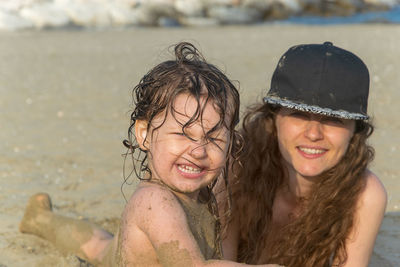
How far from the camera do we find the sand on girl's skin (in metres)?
4.37

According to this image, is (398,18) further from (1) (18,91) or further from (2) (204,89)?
(2) (204,89)

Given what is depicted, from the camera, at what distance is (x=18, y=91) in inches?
364

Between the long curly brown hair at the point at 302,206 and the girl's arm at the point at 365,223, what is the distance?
0.03 meters

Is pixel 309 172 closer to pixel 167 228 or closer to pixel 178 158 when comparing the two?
pixel 178 158

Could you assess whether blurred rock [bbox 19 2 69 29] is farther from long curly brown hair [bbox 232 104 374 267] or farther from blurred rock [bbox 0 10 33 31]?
long curly brown hair [bbox 232 104 374 267]

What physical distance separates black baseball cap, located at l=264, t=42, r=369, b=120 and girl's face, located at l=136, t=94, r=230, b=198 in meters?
0.54

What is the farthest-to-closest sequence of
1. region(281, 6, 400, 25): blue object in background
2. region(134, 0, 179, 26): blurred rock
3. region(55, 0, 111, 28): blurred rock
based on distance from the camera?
1. region(281, 6, 400, 25): blue object in background
2. region(134, 0, 179, 26): blurred rock
3. region(55, 0, 111, 28): blurred rock

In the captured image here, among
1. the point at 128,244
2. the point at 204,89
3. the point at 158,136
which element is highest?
the point at 204,89

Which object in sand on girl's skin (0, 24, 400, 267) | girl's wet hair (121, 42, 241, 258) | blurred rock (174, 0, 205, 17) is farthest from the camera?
blurred rock (174, 0, 205, 17)

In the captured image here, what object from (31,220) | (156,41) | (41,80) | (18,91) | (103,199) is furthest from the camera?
(156,41)

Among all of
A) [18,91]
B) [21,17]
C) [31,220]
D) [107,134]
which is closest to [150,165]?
[31,220]

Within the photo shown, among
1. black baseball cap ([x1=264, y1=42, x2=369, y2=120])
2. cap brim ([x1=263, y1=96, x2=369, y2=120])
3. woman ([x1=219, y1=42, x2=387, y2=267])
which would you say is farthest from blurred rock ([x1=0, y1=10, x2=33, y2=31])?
cap brim ([x1=263, y1=96, x2=369, y2=120])

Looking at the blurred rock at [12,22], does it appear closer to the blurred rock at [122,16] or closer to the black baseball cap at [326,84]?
the blurred rock at [122,16]

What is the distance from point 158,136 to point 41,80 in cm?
817
